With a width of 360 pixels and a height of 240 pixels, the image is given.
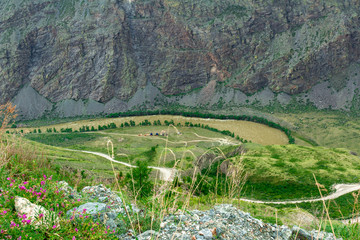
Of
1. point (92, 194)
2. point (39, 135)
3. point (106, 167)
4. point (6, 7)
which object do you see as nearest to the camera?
point (92, 194)

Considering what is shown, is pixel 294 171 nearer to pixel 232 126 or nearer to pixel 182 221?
pixel 182 221

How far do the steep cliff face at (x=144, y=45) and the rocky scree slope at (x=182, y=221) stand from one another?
542ft

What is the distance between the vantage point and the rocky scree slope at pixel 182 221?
21.3 ft

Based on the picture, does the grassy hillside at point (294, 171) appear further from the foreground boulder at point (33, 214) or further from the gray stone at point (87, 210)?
the foreground boulder at point (33, 214)

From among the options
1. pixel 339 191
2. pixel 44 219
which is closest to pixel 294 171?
pixel 339 191

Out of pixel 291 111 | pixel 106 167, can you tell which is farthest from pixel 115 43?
pixel 106 167

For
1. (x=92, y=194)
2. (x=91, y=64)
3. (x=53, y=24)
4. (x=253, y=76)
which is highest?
(x=53, y=24)

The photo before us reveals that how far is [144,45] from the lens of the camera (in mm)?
186000

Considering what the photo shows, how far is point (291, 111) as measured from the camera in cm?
14725

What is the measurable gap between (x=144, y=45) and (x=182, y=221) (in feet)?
624

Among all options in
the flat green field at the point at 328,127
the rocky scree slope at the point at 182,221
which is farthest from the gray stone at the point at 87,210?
the flat green field at the point at 328,127

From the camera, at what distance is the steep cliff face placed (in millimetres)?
166875

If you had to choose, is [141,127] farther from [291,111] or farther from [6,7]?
[6,7]

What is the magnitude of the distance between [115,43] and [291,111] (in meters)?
127
